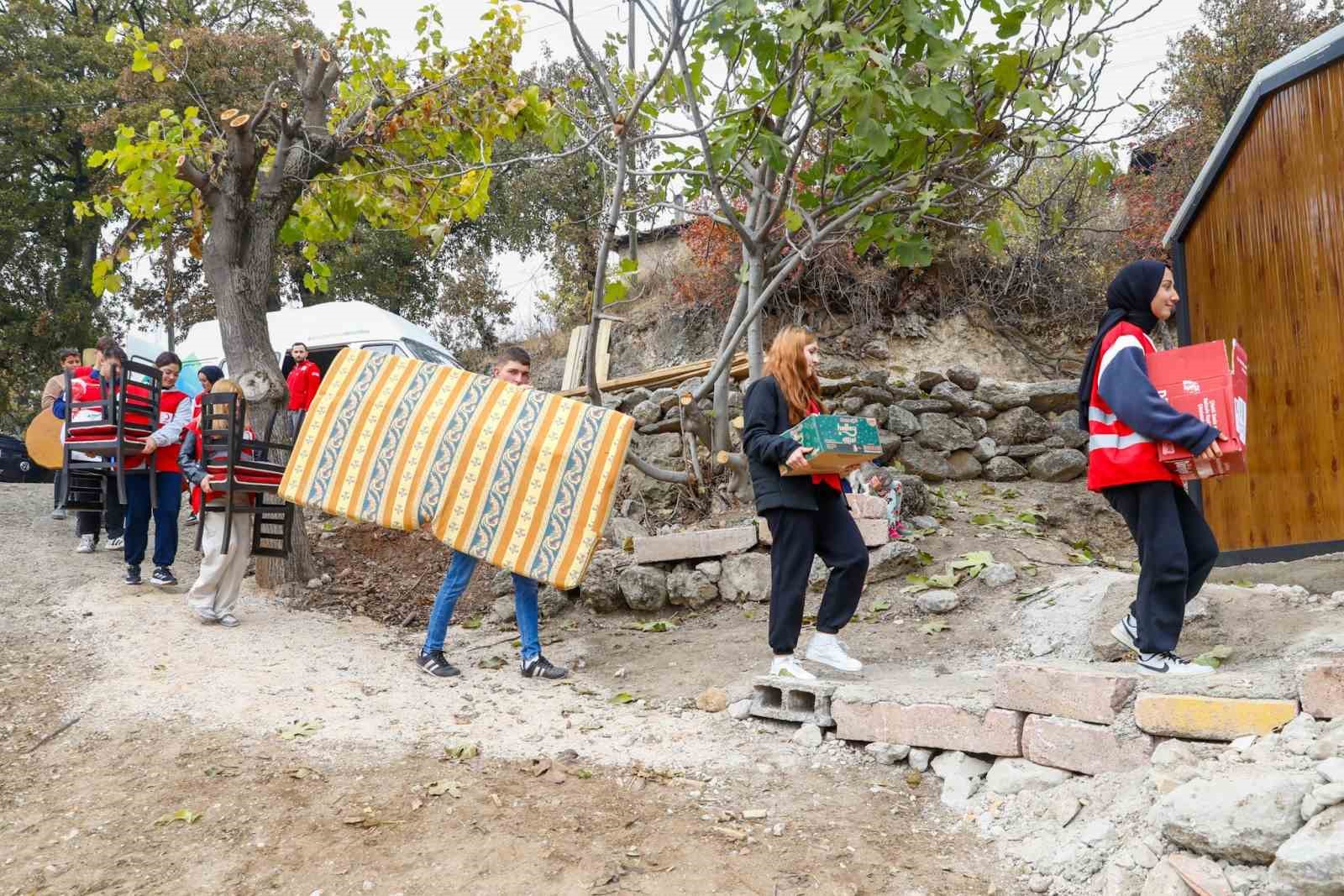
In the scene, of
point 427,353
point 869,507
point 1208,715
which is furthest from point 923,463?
point 427,353

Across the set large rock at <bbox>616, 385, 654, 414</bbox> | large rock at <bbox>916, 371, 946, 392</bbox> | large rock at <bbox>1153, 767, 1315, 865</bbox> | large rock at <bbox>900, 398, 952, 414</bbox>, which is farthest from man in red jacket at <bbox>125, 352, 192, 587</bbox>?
large rock at <bbox>1153, 767, 1315, 865</bbox>

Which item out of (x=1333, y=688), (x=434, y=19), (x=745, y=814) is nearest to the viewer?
(x=1333, y=688)

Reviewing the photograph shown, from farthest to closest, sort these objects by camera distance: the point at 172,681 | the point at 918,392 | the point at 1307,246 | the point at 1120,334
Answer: the point at 918,392
the point at 1307,246
the point at 172,681
the point at 1120,334

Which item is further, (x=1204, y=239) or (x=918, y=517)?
(x=918, y=517)

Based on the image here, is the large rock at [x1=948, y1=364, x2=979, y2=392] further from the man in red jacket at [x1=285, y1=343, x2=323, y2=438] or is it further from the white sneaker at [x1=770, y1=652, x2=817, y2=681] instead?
the man in red jacket at [x1=285, y1=343, x2=323, y2=438]

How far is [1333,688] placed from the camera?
2.73 m

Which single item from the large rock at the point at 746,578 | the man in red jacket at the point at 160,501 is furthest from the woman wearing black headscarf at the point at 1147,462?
the man in red jacket at the point at 160,501

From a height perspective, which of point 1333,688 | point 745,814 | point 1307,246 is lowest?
point 745,814

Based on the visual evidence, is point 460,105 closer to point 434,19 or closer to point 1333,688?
point 434,19

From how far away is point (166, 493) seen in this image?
661 centimetres

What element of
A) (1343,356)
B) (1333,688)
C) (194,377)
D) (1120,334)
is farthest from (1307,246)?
(194,377)

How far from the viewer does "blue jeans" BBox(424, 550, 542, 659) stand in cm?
493

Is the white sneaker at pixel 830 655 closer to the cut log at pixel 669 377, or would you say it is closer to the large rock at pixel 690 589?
the large rock at pixel 690 589

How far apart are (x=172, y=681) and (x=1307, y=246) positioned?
21.2 ft
